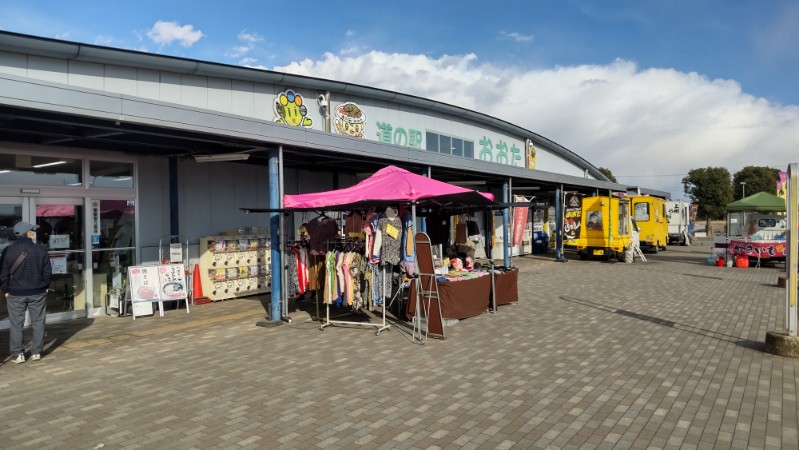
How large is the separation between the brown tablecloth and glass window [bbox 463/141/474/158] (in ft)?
44.8

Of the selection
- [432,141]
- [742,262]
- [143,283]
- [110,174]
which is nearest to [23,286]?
[143,283]

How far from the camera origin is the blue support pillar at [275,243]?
8.64 meters

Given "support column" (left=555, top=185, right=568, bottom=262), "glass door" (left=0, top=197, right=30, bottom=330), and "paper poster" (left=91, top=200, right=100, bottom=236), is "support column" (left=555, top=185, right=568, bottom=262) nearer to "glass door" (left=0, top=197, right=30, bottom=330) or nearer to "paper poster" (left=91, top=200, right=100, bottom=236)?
"paper poster" (left=91, top=200, right=100, bottom=236)

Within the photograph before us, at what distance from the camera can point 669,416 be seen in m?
4.41

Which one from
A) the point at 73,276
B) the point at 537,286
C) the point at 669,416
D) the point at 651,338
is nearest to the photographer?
the point at 669,416

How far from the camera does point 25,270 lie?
21.6 feet

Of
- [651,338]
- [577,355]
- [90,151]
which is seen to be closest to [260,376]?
[577,355]

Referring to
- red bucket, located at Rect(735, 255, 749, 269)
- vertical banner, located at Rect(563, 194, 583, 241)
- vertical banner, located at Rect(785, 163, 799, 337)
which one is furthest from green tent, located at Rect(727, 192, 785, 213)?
vertical banner, located at Rect(785, 163, 799, 337)

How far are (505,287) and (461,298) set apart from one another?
1752mm

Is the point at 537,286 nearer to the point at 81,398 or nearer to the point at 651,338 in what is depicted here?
the point at 651,338

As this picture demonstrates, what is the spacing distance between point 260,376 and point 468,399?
240 cm

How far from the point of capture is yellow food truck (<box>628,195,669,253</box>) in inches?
962

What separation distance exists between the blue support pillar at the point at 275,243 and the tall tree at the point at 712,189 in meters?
66.8

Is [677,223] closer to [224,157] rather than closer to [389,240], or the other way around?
[389,240]
